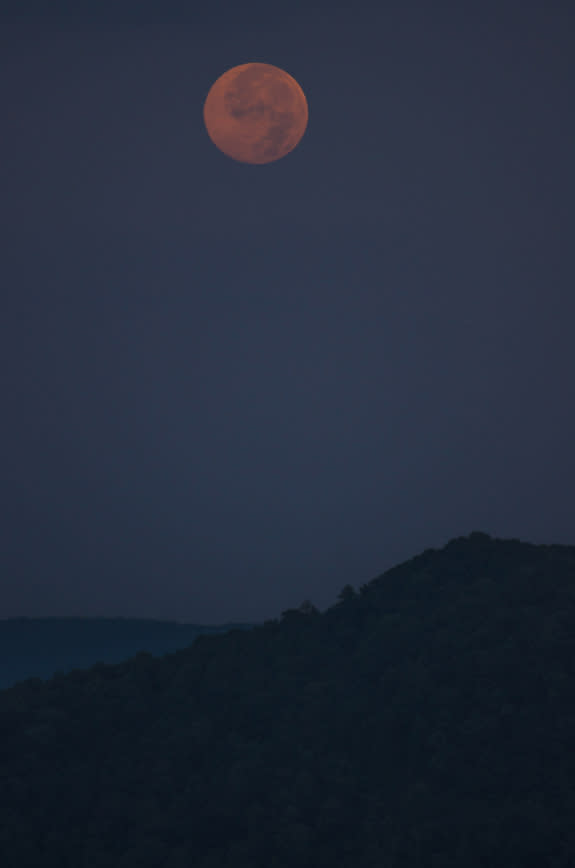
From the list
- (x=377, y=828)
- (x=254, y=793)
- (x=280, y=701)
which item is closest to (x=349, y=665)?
(x=280, y=701)

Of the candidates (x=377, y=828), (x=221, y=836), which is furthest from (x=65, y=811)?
(x=377, y=828)

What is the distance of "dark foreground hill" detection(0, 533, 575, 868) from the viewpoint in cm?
4912

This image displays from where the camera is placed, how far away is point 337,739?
6100 cm

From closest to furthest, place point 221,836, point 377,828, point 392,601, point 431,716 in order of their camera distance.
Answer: point 377,828
point 221,836
point 431,716
point 392,601

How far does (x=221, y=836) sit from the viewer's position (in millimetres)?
54000

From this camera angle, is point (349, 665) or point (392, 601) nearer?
point (349, 665)

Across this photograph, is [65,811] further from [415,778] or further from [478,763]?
[478,763]

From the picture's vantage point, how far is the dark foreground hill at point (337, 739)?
49.1 metres

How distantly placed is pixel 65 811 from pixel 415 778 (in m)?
25.3

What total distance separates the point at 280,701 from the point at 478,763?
20679 millimetres

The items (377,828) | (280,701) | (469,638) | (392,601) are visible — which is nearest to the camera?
(377,828)

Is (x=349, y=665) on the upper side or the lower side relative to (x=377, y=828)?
upper

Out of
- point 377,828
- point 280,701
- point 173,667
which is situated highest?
point 173,667

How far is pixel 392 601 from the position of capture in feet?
256
